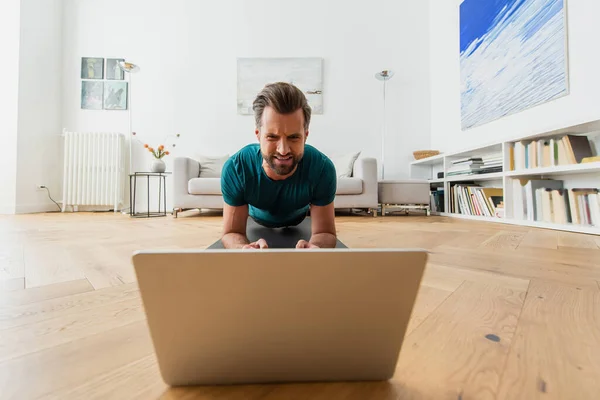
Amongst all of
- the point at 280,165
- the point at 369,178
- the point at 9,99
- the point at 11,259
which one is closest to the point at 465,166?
the point at 369,178

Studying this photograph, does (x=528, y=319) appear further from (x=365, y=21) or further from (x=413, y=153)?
(x=365, y=21)

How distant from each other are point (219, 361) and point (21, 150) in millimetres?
4104

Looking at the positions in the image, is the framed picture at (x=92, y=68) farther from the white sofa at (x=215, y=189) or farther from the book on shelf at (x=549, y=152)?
the book on shelf at (x=549, y=152)

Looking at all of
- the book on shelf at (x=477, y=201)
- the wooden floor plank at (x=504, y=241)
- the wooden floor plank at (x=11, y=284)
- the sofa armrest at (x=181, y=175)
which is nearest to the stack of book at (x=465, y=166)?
the book on shelf at (x=477, y=201)

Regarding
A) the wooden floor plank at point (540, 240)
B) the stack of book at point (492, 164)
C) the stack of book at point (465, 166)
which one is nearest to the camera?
the wooden floor plank at point (540, 240)

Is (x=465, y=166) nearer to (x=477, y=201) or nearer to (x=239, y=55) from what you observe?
(x=477, y=201)

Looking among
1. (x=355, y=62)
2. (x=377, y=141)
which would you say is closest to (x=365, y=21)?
(x=355, y=62)

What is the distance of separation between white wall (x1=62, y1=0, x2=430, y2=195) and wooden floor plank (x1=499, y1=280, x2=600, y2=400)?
3097mm

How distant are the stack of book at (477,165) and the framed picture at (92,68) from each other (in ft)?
13.7

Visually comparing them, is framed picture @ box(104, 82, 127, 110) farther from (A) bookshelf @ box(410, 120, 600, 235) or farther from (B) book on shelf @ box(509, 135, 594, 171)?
(B) book on shelf @ box(509, 135, 594, 171)

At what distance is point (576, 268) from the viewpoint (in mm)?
909

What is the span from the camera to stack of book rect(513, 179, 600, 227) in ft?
5.38

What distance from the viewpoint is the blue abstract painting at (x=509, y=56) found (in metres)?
1.94

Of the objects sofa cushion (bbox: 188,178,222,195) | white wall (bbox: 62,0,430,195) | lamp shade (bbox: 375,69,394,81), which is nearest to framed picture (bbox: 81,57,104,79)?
white wall (bbox: 62,0,430,195)
